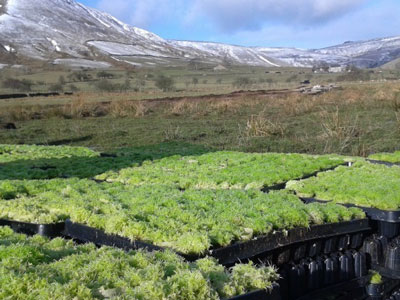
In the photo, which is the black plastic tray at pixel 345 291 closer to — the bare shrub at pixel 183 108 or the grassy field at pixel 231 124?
the grassy field at pixel 231 124

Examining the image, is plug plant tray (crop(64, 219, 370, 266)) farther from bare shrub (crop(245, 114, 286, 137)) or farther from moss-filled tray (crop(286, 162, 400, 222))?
bare shrub (crop(245, 114, 286, 137))

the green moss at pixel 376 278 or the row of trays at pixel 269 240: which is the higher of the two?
the row of trays at pixel 269 240

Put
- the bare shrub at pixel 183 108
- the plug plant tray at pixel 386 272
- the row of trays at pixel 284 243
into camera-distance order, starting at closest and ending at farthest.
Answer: the row of trays at pixel 284 243, the plug plant tray at pixel 386 272, the bare shrub at pixel 183 108

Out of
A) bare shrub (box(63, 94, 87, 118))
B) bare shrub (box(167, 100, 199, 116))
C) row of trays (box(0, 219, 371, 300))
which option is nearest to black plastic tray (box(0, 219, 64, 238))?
row of trays (box(0, 219, 371, 300))

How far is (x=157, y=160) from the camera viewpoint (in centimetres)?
1264

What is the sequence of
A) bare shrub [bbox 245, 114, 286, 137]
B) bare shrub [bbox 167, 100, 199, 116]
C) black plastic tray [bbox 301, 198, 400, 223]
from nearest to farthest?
1. black plastic tray [bbox 301, 198, 400, 223]
2. bare shrub [bbox 245, 114, 286, 137]
3. bare shrub [bbox 167, 100, 199, 116]

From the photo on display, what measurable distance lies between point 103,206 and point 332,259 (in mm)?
3258

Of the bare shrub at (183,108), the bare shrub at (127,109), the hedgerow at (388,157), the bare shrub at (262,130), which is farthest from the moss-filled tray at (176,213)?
the bare shrub at (183,108)

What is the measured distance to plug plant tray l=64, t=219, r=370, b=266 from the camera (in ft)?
18.3

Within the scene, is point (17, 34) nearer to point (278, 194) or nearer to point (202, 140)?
point (202, 140)

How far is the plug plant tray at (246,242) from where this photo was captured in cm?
559

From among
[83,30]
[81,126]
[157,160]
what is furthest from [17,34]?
[157,160]

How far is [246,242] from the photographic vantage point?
581cm

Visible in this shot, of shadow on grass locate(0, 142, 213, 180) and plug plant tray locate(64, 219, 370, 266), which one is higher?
plug plant tray locate(64, 219, 370, 266)
